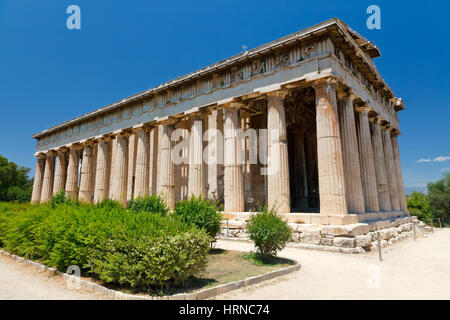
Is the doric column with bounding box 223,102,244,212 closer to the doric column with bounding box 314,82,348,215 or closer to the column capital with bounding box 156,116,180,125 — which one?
the doric column with bounding box 314,82,348,215

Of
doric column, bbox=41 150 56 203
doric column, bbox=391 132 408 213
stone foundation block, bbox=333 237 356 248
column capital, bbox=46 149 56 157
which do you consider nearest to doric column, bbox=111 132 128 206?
column capital, bbox=46 149 56 157

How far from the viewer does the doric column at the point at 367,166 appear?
15.5m

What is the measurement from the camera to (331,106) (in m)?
12.4

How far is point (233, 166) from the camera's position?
1518 cm

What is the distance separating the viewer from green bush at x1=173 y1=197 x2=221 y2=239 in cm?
950

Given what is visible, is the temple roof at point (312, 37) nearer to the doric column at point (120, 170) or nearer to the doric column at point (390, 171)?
the doric column at point (120, 170)

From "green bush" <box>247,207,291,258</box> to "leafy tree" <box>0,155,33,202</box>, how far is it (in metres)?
41.1

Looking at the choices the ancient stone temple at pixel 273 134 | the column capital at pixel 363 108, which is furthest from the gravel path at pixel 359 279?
the column capital at pixel 363 108

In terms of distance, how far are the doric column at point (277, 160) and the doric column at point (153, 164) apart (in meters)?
11.7

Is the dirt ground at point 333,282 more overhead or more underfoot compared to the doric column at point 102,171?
more underfoot

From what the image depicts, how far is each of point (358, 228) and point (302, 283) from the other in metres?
5.85

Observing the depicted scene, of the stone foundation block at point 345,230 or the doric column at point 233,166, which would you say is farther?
the doric column at point 233,166
